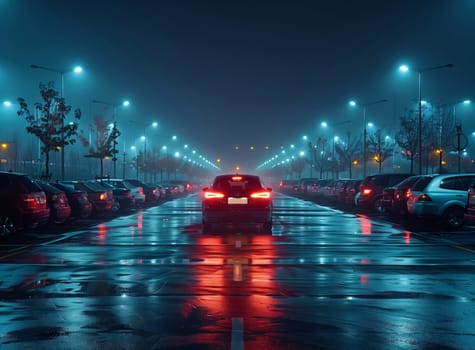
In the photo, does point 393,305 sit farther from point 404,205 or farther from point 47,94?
point 47,94

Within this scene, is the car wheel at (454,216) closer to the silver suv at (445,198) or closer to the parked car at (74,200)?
the silver suv at (445,198)

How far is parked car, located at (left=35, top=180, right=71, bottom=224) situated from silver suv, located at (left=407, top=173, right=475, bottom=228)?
10811mm

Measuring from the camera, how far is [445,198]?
21.6m

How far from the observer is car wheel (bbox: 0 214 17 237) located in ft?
58.7

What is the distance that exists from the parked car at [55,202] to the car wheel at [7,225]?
2.90m

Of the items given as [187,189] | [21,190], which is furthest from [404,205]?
[187,189]

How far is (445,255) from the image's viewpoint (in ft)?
48.2

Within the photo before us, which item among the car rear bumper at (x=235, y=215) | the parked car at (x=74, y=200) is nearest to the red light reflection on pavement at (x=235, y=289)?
the car rear bumper at (x=235, y=215)

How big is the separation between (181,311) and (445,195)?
582 inches

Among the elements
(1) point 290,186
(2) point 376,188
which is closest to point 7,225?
(2) point 376,188

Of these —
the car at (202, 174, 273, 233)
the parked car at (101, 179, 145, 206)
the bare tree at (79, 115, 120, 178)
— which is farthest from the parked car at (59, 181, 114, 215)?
the bare tree at (79, 115, 120, 178)

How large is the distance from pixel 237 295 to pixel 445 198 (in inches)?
534

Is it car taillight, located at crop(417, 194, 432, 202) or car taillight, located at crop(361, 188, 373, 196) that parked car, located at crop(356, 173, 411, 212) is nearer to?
car taillight, located at crop(361, 188, 373, 196)

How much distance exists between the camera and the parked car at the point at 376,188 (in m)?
31.9
